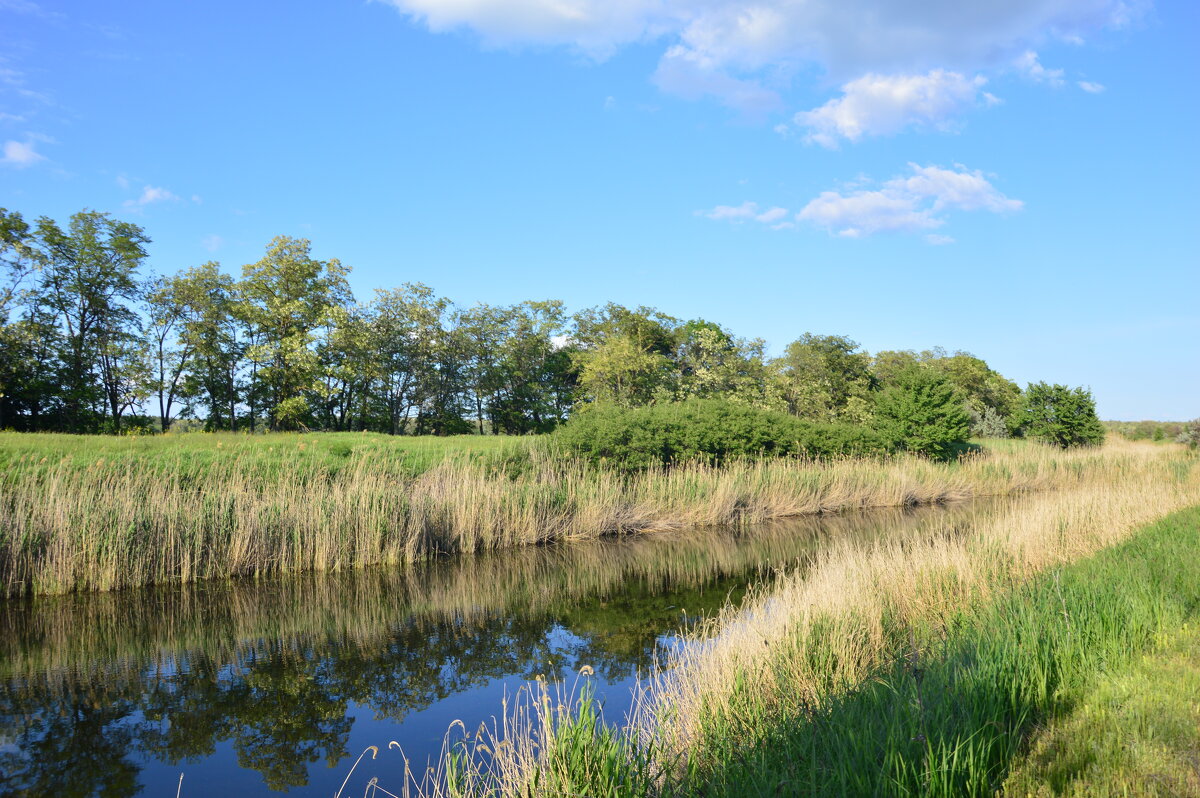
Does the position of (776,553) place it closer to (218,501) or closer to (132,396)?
(218,501)

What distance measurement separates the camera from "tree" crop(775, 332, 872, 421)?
33781mm

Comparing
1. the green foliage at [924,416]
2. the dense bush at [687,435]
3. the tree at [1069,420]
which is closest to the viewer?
the dense bush at [687,435]

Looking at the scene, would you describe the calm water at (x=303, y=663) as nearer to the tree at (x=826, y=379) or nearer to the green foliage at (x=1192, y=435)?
the tree at (x=826, y=379)

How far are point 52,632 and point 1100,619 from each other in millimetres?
9989

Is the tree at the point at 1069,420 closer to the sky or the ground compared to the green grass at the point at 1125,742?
closer to the sky

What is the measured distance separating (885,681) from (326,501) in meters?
9.39

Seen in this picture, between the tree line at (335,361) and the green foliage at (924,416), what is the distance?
1.43ft

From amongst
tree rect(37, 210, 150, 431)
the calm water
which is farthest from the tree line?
the calm water

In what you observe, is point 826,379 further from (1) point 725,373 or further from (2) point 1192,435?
(2) point 1192,435

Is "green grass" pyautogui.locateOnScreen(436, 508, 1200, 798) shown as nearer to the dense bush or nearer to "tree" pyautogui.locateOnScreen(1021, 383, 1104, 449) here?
the dense bush

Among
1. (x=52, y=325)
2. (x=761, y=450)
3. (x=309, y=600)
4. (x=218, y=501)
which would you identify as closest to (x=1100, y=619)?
(x=309, y=600)

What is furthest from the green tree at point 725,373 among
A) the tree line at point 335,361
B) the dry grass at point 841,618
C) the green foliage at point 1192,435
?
the dry grass at point 841,618

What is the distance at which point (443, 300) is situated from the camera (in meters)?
40.1

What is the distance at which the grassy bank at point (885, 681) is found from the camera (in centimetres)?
307
